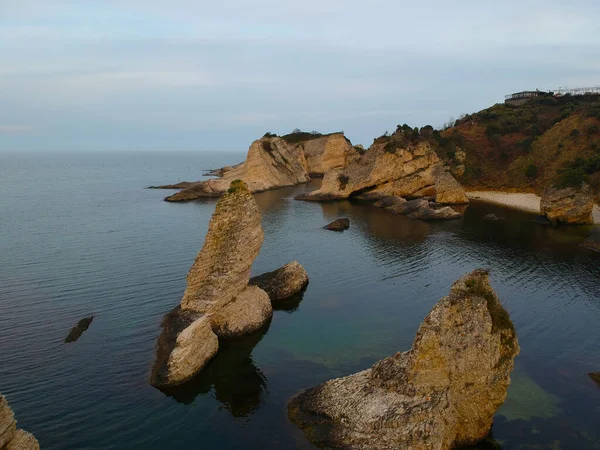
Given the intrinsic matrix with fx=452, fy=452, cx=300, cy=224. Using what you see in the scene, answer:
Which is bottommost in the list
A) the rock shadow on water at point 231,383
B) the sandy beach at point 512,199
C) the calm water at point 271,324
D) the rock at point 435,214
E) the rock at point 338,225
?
the rock shadow on water at point 231,383

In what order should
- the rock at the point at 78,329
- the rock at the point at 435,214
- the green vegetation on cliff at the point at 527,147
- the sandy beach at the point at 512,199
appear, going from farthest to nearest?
the green vegetation on cliff at the point at 527,147 < the sandy beach at the point at 512,199 < the rock at the point at 435,214 < the rock at the point at 78,329

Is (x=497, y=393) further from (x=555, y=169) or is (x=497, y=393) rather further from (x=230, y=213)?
(x=555, y=169)

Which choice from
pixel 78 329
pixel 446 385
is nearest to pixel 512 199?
pixel 446 385

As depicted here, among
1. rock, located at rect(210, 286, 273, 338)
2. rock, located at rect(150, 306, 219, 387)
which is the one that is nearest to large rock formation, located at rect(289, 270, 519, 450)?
rock, located at rect(150, 306, 219, 387)

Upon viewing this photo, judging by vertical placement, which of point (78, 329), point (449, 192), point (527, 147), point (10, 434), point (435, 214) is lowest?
point (78, 329)

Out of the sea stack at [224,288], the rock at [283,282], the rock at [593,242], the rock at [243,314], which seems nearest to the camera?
the sea stack at [224,288]

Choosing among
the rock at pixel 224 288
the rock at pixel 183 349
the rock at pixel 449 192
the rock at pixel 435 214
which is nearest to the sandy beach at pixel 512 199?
the rock at pixel 449 192

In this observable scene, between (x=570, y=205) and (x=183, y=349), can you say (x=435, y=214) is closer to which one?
(x=570, y=205)

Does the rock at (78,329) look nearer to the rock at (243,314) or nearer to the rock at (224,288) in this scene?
the rock at (224,288)
